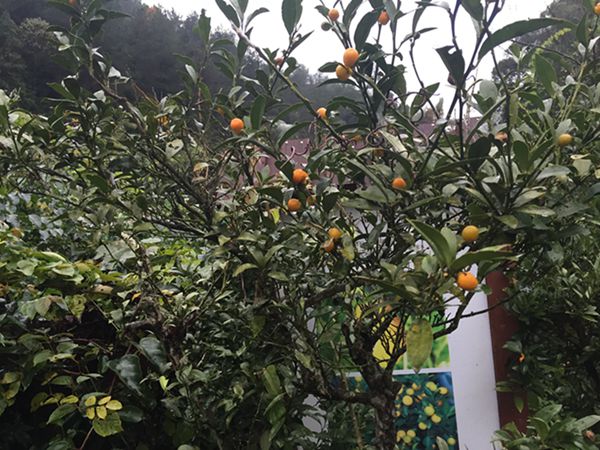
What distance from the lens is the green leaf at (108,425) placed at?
1.13 meters

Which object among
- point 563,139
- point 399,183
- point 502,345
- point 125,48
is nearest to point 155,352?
point 399,183

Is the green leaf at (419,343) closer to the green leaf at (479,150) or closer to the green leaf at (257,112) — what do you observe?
the green leaf at (479,150)

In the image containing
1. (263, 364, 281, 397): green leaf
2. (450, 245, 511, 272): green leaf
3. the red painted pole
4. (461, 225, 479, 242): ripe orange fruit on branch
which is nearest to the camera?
(450, 245, 511, 272): green leaf

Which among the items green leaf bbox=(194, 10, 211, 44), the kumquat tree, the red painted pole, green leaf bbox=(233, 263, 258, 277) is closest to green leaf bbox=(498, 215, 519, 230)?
the kumquat tree

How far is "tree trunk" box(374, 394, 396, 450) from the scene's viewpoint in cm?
102

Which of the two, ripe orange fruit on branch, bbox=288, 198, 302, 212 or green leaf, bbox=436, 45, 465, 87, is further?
ripe orange fruit on branch, bbox=288, 198, 302, 212

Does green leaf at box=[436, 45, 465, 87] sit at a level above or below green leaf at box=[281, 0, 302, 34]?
below

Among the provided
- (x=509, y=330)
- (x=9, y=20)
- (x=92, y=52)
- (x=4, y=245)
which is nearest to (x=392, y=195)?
(x=92, y=52)

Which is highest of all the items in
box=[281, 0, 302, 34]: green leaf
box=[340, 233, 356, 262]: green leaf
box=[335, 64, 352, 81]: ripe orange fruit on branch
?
box=[281, 0, 302, 34]: green leaf

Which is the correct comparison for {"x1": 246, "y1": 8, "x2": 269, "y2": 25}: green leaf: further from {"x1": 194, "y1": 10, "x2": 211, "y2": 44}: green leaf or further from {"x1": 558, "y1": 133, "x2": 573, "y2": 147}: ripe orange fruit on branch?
{"x1": 558, "y1": 133, "x2": 573, "y2": 147}: ripe orange fruit on branch

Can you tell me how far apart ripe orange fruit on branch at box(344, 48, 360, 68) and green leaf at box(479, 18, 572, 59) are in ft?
0.63

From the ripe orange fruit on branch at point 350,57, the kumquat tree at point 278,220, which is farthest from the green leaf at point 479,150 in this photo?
the ripe orange fruit on branch at point 350,57

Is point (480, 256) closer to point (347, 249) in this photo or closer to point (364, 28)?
point (347, 249)

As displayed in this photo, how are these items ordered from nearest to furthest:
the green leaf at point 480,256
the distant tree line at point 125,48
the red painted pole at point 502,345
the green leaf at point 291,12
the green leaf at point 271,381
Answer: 1. the green leaf at point 480,256
2. the green leaf at point 291,12
3. the green leaf at point 271,381
4. the red painted pole at point 502,345
5. the distant tree line at point 125,48
